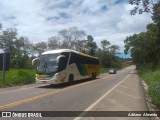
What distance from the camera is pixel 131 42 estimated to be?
68875mm

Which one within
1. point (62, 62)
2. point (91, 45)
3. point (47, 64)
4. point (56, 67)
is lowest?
point (56, 67)

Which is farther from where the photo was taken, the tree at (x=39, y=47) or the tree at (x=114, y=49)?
the tree at (x=114, y=49)

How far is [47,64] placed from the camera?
888 inches

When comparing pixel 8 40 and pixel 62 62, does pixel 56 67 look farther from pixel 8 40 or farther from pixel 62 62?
pixel 8 40

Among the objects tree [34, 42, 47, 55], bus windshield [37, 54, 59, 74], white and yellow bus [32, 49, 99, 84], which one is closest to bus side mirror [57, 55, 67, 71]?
white and yellow bus [32, 49, 99, 84]

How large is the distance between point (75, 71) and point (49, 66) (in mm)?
4255

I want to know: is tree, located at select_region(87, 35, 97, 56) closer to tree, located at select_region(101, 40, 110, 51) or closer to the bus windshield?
tree, located at select_region(101, 40, 110, 51)

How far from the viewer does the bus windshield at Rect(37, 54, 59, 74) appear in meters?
22.2

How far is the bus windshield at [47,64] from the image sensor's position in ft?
72.9

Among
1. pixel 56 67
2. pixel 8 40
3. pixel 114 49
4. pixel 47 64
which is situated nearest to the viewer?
pixel 56 67

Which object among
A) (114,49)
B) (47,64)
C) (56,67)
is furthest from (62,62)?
(114,49)

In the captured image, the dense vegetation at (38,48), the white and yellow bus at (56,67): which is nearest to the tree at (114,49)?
the dense vegetation at (38,48)

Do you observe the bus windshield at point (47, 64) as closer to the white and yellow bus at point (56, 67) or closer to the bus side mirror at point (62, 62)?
the white and yellow bus at point (56, 67)

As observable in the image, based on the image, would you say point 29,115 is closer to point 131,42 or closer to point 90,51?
point 131,42
